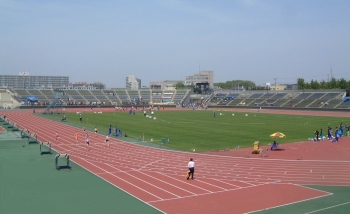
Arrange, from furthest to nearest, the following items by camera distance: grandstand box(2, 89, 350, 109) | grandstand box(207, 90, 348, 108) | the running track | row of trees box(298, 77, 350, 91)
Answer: row of trees box(298, 77, 350, 91) < grandstand box(2, 89, 350, 109) < grandstand box(207, 90, 348, 108) < the running track

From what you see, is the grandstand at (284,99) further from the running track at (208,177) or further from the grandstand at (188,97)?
the running track at (208,177)

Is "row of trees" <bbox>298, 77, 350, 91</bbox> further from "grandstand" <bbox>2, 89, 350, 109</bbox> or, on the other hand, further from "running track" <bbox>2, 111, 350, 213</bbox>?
"running track" <bbox>2, 111, 350, 213</bbox>

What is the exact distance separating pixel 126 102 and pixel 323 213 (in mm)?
96370

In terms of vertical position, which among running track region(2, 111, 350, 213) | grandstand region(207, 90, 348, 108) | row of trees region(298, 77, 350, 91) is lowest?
running track region(2, 111, 350, 213)

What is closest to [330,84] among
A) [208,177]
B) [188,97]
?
[188,97]

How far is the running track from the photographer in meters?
14.9

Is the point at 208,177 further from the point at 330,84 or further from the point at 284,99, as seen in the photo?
the point at 330,84

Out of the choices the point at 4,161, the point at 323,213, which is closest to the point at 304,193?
the point at 323,213

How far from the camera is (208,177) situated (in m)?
19.2

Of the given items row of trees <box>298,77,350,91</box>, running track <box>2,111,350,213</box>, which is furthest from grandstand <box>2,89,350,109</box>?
running track <box>2,111,350,213</box>

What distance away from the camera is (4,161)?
23.0 metres

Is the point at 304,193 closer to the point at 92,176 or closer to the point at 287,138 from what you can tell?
the point at 92,176

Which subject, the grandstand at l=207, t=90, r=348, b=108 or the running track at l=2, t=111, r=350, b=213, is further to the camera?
the grandstand at l=207, t=90, r=348, b=108

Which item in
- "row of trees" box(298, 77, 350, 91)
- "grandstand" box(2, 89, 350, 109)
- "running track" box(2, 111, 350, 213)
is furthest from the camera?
"row of trees" box(298, 77, 350, 91)
